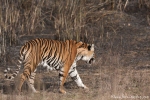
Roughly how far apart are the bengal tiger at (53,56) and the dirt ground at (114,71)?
24 centimetres

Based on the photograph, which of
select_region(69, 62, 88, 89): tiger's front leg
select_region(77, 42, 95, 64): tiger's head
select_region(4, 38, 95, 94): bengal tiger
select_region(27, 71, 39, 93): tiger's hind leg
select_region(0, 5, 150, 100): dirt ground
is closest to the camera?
select_region(0, 5, 150, 100): dirt ground

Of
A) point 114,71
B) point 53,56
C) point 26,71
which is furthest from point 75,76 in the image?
point 26,71

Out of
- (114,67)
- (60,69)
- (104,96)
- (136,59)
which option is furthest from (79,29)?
(104,96)

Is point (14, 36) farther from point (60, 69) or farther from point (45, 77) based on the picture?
point (60, 69)

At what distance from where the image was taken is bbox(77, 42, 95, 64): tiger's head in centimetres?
1121

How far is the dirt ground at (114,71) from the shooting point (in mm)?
9641

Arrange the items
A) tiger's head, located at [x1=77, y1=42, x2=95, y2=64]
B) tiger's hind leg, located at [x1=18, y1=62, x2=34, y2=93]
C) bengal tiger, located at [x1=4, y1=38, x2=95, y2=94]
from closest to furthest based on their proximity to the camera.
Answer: tiger's hind leg, located at [x1=18, y1=62, x2=34, y2=93], bengal tiger, located at [x1=4, y1=38, x2=95, y2=94], tiger's head, located at [x1=77, y1=42, x2=95, y2=64]

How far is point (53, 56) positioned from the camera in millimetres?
10820

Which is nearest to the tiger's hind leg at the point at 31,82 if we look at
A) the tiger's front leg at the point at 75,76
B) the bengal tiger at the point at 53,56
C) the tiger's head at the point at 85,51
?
the bengal tiger at the point at 53,56

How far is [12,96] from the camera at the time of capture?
353 inches

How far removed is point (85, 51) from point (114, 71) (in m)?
0.69

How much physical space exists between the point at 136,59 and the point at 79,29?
1.59 m

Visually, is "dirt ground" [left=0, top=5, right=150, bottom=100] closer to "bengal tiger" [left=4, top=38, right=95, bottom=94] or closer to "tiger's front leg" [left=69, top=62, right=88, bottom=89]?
"tiger's front leg" [left=69, top=62, right=88, bottom=89]

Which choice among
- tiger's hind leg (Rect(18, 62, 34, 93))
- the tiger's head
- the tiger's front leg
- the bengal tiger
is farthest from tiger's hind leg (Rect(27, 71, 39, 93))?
the tiger's head
